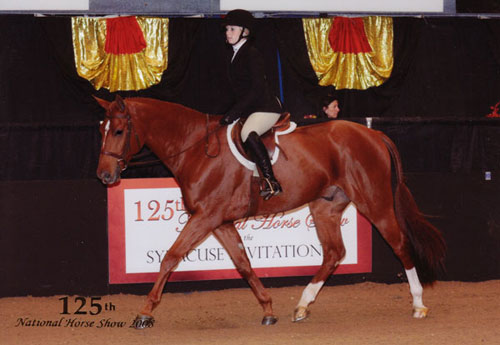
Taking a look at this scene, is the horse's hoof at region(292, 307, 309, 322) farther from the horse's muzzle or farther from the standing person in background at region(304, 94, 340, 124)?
the standing person in background at region(304, 94, 340, 124)

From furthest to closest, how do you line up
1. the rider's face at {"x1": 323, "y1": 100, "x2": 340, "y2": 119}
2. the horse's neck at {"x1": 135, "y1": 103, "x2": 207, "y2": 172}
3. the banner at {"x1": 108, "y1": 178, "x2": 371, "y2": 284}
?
the rider's face at {"x1": 323, "y1": 100, "x2": 340, "y2": 119}, the banner at {"x1": 108, "y1": 178, "x2": 371, "y2": 284}, the horse's neck at {"x1": 135, "y1": 103, "x2": 207, "y2": 172}

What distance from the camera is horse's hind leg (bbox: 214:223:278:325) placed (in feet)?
19.0

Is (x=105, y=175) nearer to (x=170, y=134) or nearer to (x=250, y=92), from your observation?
(x=170, y=134)

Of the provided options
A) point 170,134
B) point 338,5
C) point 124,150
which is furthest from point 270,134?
point 338,5

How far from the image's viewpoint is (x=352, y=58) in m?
8.40

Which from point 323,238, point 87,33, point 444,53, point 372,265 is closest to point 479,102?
point 444,53

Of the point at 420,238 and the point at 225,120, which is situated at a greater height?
the point at 225,120

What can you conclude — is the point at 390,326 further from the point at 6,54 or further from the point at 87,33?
the point at 6,54

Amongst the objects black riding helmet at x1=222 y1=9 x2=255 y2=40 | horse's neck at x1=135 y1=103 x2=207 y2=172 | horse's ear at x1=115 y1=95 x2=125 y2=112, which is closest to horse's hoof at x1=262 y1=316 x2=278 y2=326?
horse's neck at x1=135 y1=103 x2=207 y2=172

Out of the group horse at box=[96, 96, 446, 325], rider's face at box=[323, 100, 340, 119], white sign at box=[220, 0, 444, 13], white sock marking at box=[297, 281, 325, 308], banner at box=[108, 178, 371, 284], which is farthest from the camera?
white sign at box=[220, 0, 444, 13]

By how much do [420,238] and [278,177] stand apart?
1.56 m

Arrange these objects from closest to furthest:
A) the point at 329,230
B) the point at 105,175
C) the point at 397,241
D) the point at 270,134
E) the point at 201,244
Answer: the point at 105,175
the point at 270,134
the point at 397,241
the point at 329,230
the point at 201,244

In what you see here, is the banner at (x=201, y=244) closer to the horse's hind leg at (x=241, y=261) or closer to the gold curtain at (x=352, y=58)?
the horse's hind leg at (x=241, y=261)

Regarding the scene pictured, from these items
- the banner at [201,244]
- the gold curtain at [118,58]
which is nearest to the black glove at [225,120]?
the banner at [201,244]
